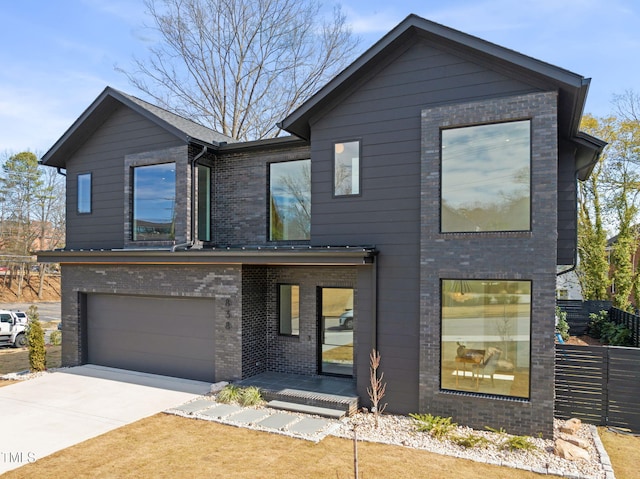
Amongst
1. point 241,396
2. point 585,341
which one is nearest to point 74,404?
point 241,396

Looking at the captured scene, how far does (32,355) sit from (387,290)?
32.9 feet

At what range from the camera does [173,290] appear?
436 inches

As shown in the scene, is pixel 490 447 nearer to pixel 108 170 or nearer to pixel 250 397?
pixel 250 397

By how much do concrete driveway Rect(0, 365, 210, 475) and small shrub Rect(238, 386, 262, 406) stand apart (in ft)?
4.01

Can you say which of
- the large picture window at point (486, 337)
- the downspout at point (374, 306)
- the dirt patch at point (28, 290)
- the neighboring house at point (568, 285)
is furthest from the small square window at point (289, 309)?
the dirt patch at point (28, 290)

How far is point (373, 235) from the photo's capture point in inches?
352

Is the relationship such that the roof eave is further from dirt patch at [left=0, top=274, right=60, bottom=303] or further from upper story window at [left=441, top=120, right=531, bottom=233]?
dirt patch at [left=0, top=274, right=60, bottom=303]

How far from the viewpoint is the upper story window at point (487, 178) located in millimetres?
7887

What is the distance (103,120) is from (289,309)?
318 inches

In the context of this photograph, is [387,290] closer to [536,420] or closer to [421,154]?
[421,154]

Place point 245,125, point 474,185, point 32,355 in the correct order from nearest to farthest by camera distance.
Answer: point 474,185 → point 32,355 → point 245,125

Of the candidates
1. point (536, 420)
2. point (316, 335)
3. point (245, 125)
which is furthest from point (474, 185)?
point (245, 125)

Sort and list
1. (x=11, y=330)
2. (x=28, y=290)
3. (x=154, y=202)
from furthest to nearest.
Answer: (x=28, y=290) < (x=11, y=330) < (x=154, y=202)

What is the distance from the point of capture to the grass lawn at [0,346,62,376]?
13172 millimetres
